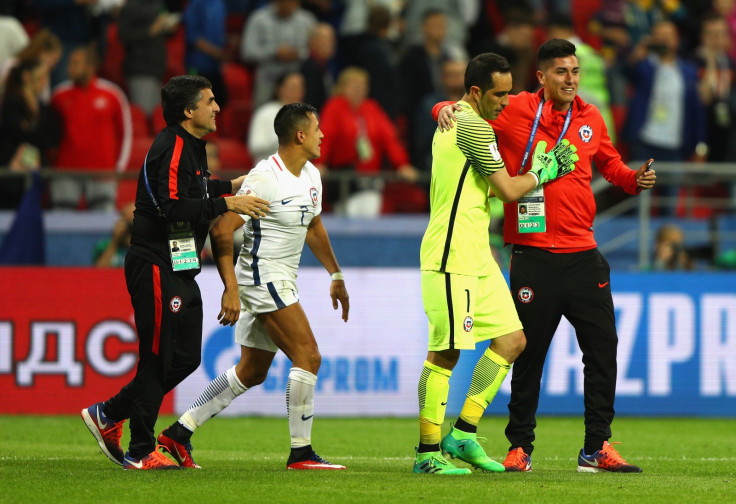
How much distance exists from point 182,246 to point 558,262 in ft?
7.62

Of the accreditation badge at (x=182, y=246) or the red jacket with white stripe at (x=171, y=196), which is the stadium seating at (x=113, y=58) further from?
the accreditation badge at (x=182, y=246)

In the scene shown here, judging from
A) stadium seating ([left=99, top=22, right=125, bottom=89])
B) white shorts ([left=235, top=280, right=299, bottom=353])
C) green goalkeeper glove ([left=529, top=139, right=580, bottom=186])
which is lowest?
white shorts ([left=235, top=280, right=299, bottom=353])

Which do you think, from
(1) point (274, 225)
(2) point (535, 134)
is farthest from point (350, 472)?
(2) point (535, 134)

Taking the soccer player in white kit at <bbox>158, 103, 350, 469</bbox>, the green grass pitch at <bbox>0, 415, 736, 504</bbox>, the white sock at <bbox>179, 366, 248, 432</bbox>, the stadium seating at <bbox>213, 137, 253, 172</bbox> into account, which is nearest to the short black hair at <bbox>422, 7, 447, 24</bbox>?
the stadium seating at <bbox>213, 137, 253, 172</bbox>

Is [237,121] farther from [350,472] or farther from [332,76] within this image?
[350,472]

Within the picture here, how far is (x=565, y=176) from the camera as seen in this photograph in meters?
7.69

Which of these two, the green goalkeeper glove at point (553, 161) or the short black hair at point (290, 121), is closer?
the green goalkeeper glove at point (553, 161)

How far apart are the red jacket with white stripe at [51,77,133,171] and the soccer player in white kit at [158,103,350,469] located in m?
6.77

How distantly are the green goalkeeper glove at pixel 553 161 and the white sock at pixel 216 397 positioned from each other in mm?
2267

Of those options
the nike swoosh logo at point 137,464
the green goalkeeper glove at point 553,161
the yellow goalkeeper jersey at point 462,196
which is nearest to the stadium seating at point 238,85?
the green goalkeeper glove at point 553,161

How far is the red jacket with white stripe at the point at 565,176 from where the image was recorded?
303 inches

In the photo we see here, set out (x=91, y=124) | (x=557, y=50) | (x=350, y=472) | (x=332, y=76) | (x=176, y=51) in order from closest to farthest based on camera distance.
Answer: (x=350, y=472), (x=557, y=50), (x=91, y=124), (x=176, y=51), (x=332, y=76)

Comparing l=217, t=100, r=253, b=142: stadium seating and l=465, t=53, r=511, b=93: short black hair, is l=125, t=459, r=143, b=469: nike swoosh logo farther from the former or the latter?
l=217, t=100, r=253, b=142: stadium seating

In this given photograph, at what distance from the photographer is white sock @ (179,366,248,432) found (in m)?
7.77
